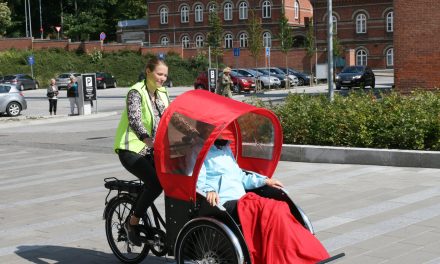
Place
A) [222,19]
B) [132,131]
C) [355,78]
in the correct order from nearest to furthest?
[132,131]
[355,78]
[222,19]

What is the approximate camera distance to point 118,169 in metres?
13.0

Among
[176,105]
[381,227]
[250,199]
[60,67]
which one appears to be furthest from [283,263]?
[60,67]

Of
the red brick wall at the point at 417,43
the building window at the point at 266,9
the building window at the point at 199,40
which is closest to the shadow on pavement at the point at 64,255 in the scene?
the red brick wall at the point at 417,43

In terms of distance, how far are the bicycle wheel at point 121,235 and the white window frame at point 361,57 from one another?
6371 cm

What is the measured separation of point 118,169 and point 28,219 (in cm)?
437

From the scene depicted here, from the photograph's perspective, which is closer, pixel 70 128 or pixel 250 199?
pixel 250 199

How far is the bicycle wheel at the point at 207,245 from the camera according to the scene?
491cm

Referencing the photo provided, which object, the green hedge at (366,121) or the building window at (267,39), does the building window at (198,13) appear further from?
the green hedge at (366,121)

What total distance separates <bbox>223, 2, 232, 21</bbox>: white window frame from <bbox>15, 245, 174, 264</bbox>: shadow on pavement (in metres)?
73.3

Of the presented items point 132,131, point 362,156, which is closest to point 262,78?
point 362,156

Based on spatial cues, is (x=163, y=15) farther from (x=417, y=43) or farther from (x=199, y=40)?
(x=417, y=43)

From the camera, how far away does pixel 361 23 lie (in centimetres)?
6888

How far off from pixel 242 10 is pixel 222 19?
2710 mm

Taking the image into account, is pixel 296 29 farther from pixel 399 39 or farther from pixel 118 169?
pixel 118 169
